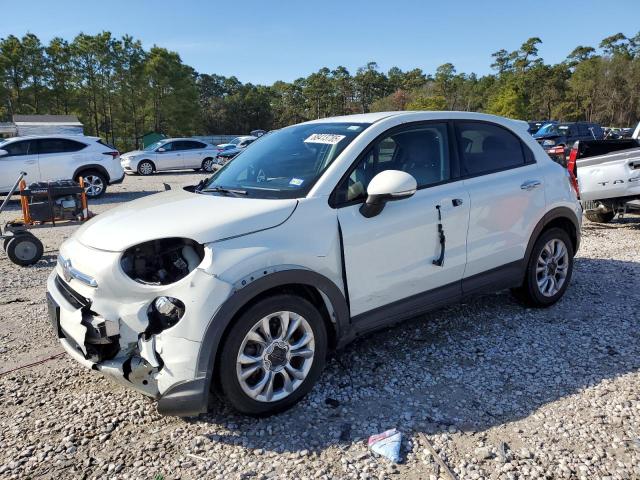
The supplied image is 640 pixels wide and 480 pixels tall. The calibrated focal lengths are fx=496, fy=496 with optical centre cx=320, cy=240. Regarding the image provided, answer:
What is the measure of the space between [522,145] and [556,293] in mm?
1428

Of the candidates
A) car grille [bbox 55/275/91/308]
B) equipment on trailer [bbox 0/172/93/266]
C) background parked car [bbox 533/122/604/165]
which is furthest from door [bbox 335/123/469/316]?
background parked car [bbox 533/122/604/165]

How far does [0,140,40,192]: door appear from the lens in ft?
39.4

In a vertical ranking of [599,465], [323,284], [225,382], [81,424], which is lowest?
[599,465]

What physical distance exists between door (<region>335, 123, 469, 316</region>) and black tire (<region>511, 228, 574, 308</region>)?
991 mm

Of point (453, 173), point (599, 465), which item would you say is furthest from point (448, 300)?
point (599, 465)

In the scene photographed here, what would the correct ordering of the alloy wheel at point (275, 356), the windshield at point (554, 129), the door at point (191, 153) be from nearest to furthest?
the alloy wheel at point (275, 356)
the door at point (191, 153)
the windshield at point (554, 129)

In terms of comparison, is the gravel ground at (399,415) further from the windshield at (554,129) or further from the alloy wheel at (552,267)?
the windshield at (554,129)

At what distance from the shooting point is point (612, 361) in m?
3.65

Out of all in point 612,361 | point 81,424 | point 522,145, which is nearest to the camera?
point 81,424

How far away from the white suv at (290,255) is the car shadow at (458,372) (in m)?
0.24

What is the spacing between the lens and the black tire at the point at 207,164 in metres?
21.7

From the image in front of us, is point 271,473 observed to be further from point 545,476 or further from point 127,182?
point 127,182

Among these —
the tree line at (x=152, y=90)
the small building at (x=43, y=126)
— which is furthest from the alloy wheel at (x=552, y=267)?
the tree line at (x=152, y=90)

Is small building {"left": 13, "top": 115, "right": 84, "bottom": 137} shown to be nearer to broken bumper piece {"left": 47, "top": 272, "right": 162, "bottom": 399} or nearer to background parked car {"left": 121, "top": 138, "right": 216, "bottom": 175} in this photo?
background parked car {"left": 121, "top": 138, "right": 216, "bottom": 175}
